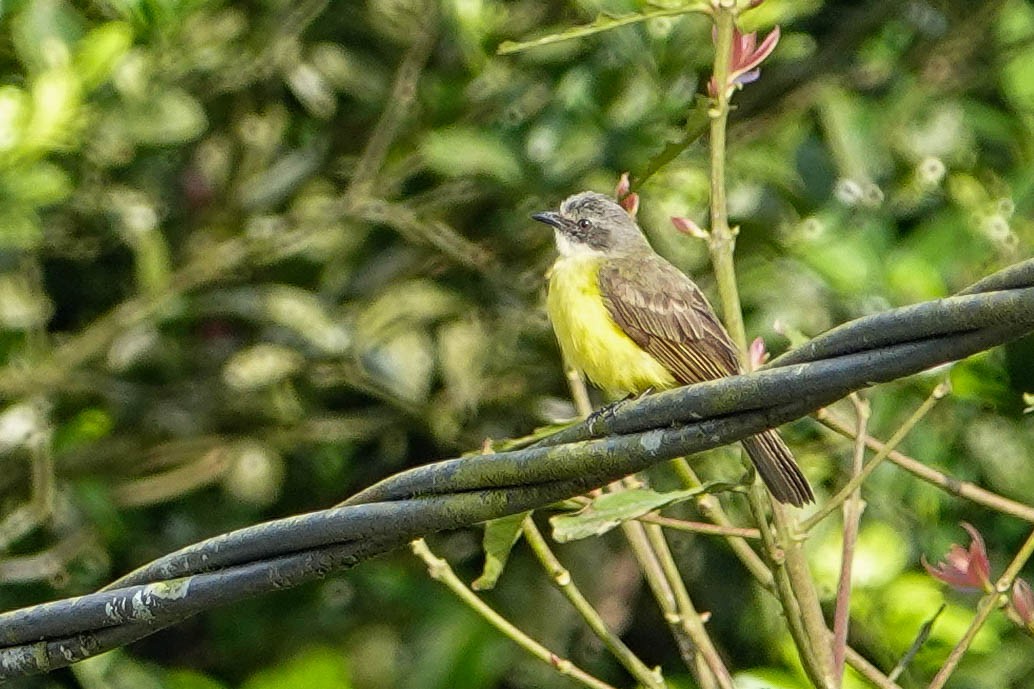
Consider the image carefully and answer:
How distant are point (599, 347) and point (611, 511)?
63.4 inches

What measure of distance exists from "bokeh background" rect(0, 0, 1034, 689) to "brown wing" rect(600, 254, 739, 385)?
1.26 feet

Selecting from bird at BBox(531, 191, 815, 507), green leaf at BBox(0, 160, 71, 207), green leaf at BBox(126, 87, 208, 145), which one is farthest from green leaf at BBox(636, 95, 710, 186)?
green leaf at BBox(126, 87, 208, 145)

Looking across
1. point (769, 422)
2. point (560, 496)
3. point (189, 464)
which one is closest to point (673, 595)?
point (560, 496)

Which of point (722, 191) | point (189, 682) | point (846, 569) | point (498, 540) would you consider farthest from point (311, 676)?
point (722, 191)

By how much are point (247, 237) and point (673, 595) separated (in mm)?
2491

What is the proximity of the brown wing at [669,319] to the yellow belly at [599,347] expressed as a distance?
25mm

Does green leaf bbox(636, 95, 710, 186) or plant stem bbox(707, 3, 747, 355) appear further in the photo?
green leaf bbox(636, 95, 710, 186)

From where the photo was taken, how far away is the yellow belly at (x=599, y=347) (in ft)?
15.4

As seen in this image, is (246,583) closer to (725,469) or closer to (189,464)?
(725,469)

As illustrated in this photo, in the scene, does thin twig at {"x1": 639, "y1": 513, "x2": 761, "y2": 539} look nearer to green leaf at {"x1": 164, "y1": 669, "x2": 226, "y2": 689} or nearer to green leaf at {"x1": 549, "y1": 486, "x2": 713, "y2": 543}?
green leaf at {"x1": 549, "y1": 486, "x2": 713, "y2": 543}

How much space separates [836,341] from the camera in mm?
2643

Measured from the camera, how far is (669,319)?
4.75 meters

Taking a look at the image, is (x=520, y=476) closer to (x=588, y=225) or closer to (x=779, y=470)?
(x=779, y=470)

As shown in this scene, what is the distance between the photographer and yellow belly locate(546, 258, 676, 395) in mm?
4680
